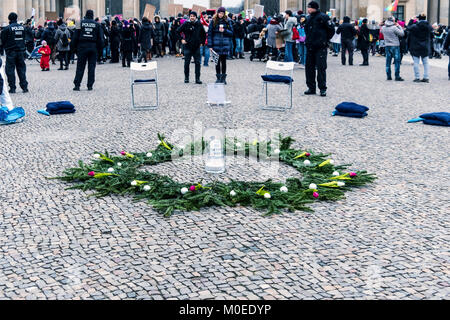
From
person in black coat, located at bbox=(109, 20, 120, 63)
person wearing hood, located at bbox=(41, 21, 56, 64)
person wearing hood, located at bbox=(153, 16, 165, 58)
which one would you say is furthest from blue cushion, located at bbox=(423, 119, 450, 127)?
person wearing hood, located at bbox=(153, 16, 165, 58)

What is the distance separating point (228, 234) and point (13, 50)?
12021 millimetres

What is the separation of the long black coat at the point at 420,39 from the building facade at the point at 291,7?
1788cm

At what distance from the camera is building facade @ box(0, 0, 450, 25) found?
42281 millimetres

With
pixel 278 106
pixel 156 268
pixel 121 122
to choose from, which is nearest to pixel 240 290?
pixel 156 268

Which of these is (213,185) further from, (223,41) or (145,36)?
(145,36)

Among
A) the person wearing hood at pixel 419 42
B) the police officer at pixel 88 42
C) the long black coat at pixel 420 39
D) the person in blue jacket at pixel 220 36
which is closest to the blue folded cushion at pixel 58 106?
the police officer at pixel 88 42

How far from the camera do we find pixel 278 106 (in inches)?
487

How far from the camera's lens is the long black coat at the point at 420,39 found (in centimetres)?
1777

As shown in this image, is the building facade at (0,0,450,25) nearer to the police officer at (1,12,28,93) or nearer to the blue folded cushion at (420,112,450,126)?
the police officer at (1,12,28,93)

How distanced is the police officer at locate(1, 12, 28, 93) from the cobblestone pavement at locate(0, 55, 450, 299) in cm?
602

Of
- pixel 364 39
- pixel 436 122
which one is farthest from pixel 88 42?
pixel 364 39

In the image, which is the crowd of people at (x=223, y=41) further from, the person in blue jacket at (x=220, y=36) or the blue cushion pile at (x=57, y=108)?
the blue cushion pile at (x=57, y=108)
